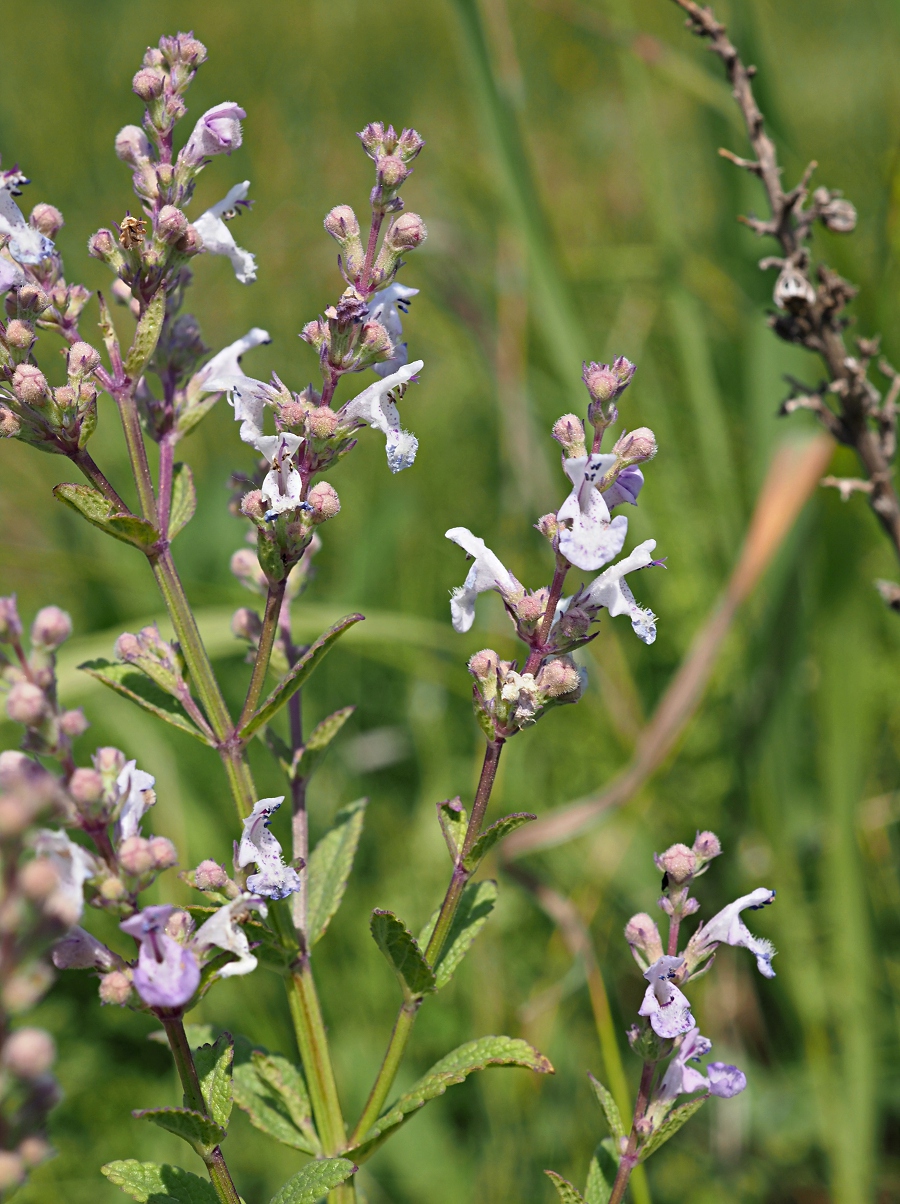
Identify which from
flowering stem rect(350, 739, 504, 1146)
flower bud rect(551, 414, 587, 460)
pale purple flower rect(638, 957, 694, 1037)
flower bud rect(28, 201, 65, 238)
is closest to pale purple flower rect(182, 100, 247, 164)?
flower bud rect(28, 201, 65, 238)

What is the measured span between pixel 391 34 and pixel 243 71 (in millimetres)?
1361

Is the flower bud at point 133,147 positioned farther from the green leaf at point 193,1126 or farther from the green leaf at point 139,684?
the green leaf at point 193,1126

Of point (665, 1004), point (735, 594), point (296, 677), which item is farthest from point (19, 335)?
point (735, 594)

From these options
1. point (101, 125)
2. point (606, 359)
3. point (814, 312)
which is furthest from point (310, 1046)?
point (101, 125)

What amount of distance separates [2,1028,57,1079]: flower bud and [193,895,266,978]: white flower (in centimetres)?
37

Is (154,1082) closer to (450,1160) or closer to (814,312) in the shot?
(450,1160)

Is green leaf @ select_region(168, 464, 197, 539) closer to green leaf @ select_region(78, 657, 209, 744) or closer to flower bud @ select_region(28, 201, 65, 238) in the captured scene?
green leaf @ select_region(78, 657, 209, 744)

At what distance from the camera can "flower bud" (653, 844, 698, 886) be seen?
1.39 m

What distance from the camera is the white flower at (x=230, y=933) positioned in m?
1.26

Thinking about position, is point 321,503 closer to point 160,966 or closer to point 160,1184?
point 160,966

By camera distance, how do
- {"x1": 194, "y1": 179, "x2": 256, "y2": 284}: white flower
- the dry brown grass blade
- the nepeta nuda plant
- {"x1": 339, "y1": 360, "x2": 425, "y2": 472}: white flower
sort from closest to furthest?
the nepeta nuda plant, {"x1": 339, "y1": 360, "x2": 425, "y2": 472}: white flower, {"x1": 194, "y1": 179, "x2": 256, "y2": 284}: white flower, the dry brown grass blade

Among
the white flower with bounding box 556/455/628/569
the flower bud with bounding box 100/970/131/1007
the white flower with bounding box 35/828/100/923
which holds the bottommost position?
the flower bud with bounding box 100/970/131/1007

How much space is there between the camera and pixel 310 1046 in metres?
1.53

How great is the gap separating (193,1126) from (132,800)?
14.7 inches
